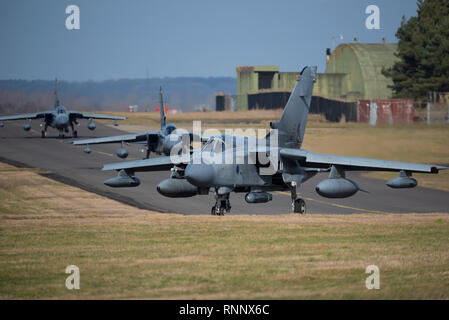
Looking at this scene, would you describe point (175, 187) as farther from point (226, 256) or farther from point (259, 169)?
point (226, 256)

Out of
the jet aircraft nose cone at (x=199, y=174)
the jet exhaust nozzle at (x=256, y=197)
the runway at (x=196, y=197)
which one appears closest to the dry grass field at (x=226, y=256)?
the jet aircraft nose cone at (x=199, y=174)

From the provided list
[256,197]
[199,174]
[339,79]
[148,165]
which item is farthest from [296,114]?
[339,79]

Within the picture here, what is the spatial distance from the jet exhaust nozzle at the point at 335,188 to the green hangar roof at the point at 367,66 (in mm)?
97289

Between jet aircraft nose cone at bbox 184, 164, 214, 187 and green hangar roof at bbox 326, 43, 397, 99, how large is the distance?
330ft

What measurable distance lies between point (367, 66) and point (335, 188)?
100537mm

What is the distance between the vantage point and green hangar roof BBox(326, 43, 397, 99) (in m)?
120

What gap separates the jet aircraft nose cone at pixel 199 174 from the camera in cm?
2230

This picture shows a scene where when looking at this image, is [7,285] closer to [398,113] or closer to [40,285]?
[40,285]

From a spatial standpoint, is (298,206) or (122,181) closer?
(122,181)

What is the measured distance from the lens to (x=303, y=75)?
2878cm

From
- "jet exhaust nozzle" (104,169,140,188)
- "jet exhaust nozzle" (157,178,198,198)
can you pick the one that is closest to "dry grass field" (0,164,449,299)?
"jet exhaust nozzle" (157,178,198,198)

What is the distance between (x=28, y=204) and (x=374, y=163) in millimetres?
16421

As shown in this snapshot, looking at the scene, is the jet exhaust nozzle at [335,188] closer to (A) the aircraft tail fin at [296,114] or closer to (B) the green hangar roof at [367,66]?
(A) the aircraft tail fin at [296,114]

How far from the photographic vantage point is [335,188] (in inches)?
969
